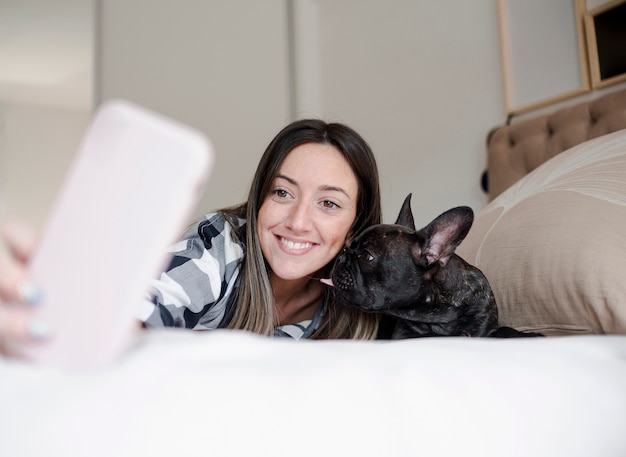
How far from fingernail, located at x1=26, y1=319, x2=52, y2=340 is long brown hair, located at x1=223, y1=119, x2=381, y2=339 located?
40.1 inches

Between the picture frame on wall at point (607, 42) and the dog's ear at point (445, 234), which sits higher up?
the picture frame on wall at point (607, 42)

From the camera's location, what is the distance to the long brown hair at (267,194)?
4.93ft

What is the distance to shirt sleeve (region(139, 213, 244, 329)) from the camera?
125 cm

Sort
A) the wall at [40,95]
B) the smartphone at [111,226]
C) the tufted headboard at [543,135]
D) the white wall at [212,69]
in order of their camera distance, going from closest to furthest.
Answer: the smartphone at [111,226], the tufted headboard at [543,135], the white wall at [212,69], the wall at [40,95]

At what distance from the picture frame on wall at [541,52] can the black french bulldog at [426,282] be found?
4.21 feet

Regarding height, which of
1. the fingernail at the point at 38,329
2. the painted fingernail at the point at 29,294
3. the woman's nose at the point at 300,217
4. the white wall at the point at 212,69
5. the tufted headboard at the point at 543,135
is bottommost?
the fingernail at the point at 38,329

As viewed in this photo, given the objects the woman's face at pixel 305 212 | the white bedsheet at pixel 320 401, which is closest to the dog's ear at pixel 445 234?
the woman's face at pixel 305 212

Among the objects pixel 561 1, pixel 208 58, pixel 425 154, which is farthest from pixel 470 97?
pixel 208 58

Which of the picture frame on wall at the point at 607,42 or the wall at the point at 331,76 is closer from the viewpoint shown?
the picture frame on wall at the point at 607,42

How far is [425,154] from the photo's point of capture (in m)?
3.12

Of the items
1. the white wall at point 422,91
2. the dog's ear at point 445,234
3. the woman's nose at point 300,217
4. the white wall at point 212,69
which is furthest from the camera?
the white wall at point 212,69

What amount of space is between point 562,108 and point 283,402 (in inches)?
85.4

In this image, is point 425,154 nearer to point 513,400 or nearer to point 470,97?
point 470,97

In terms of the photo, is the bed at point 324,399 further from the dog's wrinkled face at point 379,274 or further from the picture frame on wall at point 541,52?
the picture frame on wall at point 541,52
